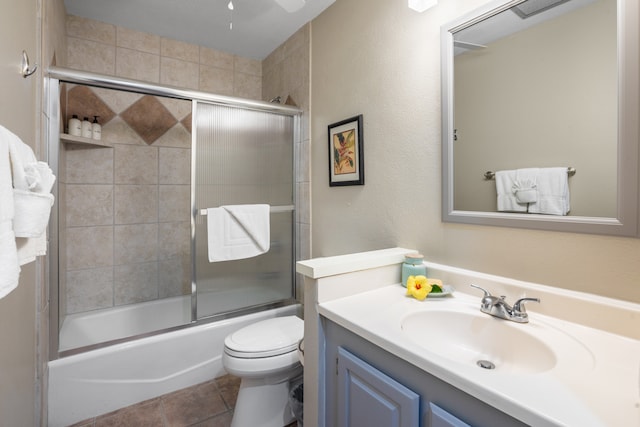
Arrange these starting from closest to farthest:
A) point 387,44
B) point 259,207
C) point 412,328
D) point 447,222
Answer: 1. point 412,328
2. point 447,222
3. point 387,44
4. point 259,207

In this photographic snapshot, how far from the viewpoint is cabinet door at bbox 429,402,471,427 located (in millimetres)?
673

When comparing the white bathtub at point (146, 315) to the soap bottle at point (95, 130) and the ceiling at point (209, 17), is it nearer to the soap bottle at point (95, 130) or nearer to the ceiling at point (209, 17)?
the soap bottle at point (95, 130)

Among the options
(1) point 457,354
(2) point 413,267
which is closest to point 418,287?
(2) point 413,267

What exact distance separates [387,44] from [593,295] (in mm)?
1395

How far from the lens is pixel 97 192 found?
7.37 ft

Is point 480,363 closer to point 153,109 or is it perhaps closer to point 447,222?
point 447,222

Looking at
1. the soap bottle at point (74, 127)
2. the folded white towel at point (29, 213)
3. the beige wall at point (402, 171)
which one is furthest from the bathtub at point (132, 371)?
the soap bottle at point (74, 127)

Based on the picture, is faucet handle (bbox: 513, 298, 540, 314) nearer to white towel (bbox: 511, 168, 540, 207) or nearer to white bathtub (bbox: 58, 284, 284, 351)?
white towel (bbox: 511, 168, 540, 207)

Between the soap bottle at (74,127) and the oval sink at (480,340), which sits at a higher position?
the soap bottle at (74,127)

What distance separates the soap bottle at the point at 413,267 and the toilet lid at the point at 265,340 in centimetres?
66

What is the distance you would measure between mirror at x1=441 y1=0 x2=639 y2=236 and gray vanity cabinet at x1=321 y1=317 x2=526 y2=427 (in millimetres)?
657

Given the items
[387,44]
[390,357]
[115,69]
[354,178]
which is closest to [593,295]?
[390,357]

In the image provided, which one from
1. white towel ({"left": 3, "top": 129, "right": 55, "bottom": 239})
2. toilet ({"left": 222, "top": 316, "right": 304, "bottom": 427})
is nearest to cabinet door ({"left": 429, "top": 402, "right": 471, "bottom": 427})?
toilet ({"left": 222, "top": 316, "right": 304, "bottom": 427})

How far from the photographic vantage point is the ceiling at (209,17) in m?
1.97
